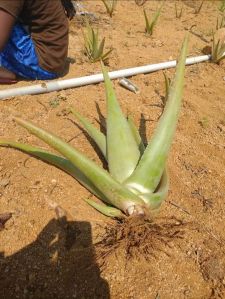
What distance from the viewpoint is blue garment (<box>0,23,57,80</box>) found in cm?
252

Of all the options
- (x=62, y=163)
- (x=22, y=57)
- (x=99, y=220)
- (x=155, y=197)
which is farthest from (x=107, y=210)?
(x=22, y=57)

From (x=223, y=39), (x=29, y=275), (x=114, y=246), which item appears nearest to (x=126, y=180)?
(x=114, y=246)

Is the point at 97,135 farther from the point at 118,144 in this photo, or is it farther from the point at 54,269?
the point at 54,269

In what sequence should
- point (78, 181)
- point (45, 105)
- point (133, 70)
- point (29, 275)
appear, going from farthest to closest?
point (133, 70)
point (45, 105)
point (78, 181)
point (29, 275)

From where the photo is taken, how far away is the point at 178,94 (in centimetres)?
169

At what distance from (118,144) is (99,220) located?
372 mm

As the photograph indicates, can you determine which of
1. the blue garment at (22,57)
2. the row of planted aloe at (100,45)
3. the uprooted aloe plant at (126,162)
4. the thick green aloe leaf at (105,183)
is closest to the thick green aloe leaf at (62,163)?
the uprooted aloe plant at (126,162)

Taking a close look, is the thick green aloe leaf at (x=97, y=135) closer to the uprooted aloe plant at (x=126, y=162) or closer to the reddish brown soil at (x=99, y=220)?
the uprooted aloe plant at (x=126, y=162)

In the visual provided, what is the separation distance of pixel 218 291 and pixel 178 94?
856mm

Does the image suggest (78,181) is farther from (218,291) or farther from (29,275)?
(218,291)

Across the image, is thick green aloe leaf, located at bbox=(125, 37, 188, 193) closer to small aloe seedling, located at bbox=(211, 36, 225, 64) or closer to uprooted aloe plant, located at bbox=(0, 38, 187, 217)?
uprooted aloe plant, located at bbox=(0, 38, 187, 217)

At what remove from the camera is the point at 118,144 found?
6.01 ft

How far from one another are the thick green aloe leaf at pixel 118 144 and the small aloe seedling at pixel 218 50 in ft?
5.74

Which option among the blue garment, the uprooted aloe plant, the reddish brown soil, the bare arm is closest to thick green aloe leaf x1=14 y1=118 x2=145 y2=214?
the uprooted aloe plant
